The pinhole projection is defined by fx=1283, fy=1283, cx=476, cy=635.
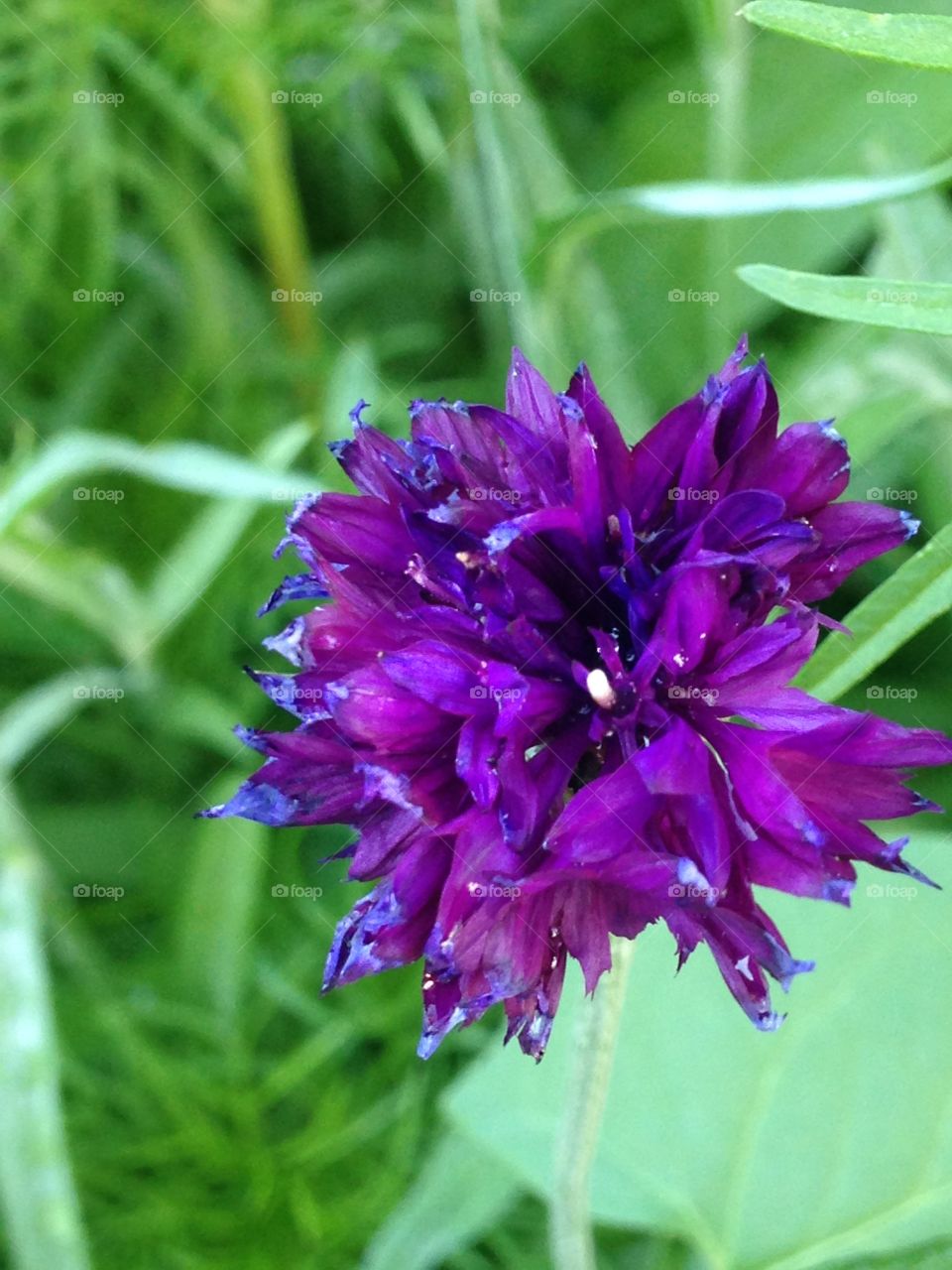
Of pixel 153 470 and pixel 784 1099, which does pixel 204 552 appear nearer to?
pixel 153 470

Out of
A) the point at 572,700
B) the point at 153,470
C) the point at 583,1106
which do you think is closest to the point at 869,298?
the point at 572,700

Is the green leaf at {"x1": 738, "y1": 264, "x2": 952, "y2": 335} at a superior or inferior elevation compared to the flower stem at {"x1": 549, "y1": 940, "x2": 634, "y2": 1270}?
superior

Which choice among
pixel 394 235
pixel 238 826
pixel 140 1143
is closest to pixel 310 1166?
pixel 140 1143

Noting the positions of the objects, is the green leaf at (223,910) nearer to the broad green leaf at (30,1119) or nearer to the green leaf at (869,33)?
the broad green leaf at (30,1119)

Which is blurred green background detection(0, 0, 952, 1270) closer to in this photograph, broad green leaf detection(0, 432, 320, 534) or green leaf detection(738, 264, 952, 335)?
broad green leaf detection(0, 432, 320, 534)

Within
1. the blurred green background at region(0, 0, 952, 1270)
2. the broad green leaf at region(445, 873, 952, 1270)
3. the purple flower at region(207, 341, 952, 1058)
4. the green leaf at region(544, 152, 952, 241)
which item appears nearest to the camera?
the purple flower at region(207, 341, 952, 1058)

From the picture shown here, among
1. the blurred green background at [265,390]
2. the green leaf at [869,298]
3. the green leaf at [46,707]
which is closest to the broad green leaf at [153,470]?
the blurred green background at [265,390]

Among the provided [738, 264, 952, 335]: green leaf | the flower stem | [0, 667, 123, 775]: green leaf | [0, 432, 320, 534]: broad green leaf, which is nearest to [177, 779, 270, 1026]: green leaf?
[0, 667, 123, 775]: green leaf
